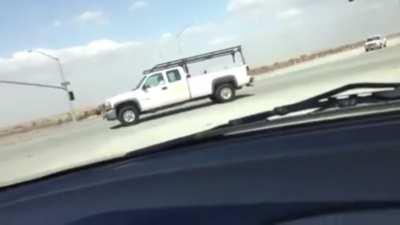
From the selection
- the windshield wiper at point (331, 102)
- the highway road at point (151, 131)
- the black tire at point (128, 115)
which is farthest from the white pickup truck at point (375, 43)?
the windshield wiper at point (331, 102)

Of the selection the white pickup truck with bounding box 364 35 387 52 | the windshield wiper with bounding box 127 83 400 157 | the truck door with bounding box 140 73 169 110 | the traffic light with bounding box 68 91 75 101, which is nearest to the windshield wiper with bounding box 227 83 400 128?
the windshield wiper with bounding box 127 83 400 157

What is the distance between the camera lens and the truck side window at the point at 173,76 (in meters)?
33.9

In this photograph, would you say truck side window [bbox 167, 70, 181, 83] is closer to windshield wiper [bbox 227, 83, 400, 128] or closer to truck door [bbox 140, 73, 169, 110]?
truck door [bbox 140, 73, 169, 110]

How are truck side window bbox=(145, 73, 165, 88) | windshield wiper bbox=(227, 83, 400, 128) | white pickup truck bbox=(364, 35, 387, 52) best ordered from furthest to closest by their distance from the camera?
1. white pickup truck bbox=(364, 35, 387, 52)
2. truck side window bbox=(145, 73, 165, 88)
3. windshield wiper bbox=(227, 83, 400, 128)

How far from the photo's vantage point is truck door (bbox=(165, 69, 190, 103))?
3384 cm

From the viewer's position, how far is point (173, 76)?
111 feet

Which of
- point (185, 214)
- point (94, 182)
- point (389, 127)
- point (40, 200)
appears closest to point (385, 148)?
point (389, 127)

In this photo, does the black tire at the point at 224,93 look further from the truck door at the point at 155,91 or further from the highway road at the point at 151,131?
the truck door at the point at 155,91

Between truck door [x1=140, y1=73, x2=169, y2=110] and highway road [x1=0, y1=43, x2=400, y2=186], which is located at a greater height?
truck door [x1=140, y1=73, x2=169, y2=110]

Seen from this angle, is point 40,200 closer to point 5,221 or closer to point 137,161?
point 5,221

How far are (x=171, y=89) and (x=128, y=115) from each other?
245cm

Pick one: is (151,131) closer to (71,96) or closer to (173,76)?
(173,76)

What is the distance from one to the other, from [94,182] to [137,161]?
25cm

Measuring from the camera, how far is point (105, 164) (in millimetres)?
2688
